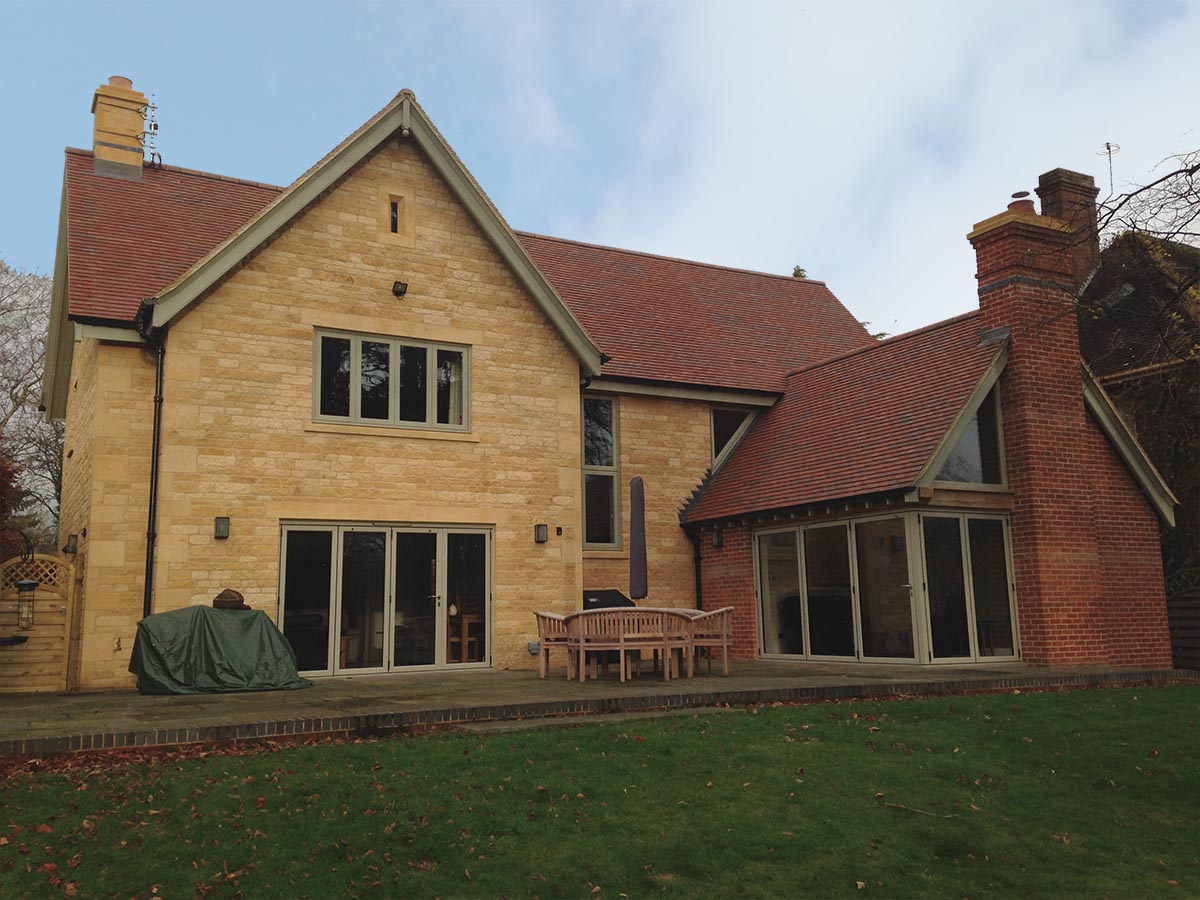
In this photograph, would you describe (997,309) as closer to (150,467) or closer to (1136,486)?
(1136,486)

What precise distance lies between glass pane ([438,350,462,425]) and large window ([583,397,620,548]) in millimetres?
2884

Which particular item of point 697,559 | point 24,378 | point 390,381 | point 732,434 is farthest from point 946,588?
point 24,378

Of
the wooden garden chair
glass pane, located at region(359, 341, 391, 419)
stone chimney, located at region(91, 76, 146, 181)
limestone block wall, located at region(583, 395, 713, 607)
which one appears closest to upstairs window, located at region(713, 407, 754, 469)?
limestone block wall, located at region(583, 395, 713, 607)

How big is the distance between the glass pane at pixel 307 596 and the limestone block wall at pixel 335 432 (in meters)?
0.23

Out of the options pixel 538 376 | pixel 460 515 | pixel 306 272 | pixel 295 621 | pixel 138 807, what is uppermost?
pixel 306 272

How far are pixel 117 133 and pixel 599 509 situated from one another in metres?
10.6

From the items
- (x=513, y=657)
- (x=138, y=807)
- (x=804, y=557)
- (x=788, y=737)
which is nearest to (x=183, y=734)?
(x=138, y=807)

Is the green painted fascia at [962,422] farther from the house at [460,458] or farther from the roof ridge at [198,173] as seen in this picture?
the roof ridge at [198,173]

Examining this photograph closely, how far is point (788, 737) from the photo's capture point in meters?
8.81

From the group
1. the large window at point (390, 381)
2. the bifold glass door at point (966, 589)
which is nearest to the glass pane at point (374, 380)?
Answer: the large window at point (390, 381)

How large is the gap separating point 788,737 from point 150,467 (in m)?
9.22

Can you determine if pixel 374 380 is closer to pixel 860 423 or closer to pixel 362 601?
pixel 362 601

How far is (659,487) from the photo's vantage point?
18.1 meters

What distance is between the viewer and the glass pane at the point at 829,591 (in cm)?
1520
